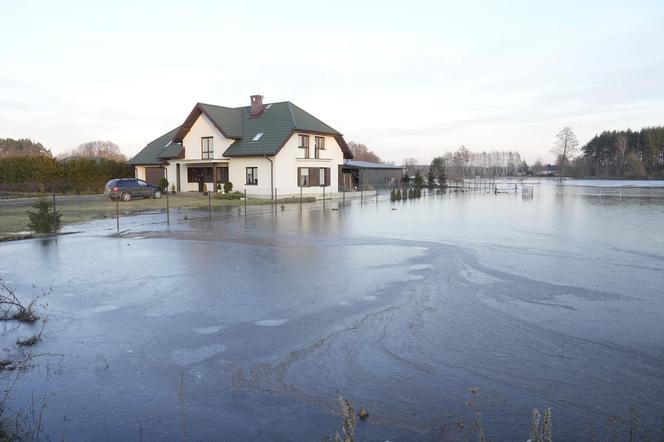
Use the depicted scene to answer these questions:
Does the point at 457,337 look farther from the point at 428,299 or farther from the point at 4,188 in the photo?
the point at 4,188

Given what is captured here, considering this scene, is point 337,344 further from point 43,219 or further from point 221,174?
point 221,174

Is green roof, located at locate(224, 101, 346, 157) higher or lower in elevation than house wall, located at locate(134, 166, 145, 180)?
higher

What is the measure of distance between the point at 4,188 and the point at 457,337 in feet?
153

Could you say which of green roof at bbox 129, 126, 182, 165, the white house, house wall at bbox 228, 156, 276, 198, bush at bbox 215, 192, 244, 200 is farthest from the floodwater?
green roof at bbox 129, 126, 182, 165

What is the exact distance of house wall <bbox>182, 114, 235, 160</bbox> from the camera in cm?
4097

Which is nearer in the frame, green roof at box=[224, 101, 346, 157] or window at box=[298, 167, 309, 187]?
green roof at box=[224, 101, 346, 157]

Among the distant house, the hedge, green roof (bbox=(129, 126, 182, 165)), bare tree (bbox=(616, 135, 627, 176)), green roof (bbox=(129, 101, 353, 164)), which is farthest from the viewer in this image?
bare tree (bbox=(616, 135, 627, 176))

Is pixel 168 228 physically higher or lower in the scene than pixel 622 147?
lower

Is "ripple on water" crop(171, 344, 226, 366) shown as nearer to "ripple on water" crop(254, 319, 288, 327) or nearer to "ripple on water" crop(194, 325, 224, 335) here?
"ripple on water" crop(194, 325, 224, 335)

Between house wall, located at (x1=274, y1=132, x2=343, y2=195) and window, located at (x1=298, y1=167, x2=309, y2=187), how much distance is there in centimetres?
30

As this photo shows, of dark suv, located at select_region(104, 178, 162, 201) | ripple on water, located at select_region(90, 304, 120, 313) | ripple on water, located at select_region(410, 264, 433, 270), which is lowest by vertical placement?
ripple on water, located at select_region(90, 304, 120, 313)

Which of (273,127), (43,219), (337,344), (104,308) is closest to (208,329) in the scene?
(337,344)

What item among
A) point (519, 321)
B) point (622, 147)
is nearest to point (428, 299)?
point (519, 321)

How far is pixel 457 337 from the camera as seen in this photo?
661cm
